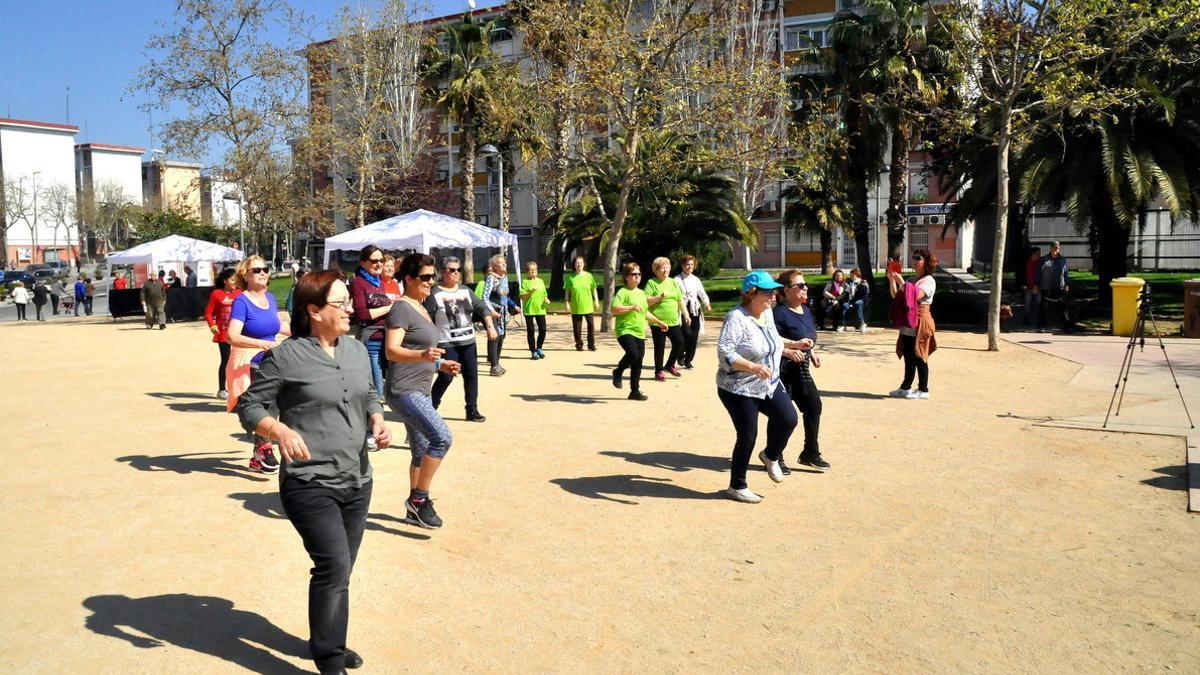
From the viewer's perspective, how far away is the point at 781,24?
48.4 meters

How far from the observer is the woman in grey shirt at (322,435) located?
3992 millimetres

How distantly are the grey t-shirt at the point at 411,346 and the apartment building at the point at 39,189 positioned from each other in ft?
303

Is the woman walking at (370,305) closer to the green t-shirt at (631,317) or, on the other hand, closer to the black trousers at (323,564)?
the green t-shirt at (631,317)

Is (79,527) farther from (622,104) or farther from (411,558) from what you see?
(622,104)

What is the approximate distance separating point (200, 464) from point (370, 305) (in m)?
1.97

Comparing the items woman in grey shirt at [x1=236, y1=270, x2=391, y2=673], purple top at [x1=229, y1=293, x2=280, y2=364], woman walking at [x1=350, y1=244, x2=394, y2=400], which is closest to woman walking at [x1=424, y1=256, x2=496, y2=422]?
woman walking at [x1=350, y1=244, x2=394, y2=400]

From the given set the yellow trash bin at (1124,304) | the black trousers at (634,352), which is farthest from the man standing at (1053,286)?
the black trousers at (634,352)

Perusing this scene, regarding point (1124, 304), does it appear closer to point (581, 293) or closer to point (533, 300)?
point (581, 293)

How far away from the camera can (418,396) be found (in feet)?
20.5

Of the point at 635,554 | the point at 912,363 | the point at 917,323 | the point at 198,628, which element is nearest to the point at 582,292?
the point at 912,363

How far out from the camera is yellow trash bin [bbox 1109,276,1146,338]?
1833 cm

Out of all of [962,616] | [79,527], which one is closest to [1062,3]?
[962,616]

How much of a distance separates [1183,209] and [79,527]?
833 inches

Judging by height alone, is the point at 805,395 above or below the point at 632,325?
below
